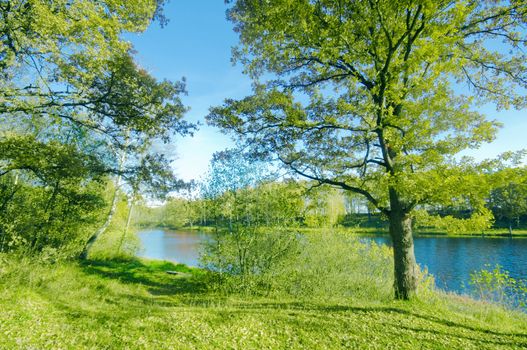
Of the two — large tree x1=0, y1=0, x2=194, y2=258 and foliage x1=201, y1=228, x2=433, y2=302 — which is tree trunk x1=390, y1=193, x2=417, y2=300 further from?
large tree x1=0, y1=0, x2=194, y2=258

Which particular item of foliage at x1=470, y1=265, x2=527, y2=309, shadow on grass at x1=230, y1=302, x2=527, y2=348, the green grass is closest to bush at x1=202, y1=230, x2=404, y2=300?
the green grass

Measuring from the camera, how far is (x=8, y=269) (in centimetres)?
772

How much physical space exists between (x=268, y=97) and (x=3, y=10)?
6915 mm

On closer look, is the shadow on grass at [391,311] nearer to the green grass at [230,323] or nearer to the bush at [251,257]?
the green grass at [230,323]

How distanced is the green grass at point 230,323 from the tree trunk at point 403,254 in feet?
1.70

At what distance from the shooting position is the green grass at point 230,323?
5224 mm

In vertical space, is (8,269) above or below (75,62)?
below

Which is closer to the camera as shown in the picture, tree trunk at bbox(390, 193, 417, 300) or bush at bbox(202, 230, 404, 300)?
tree trunk at bbox(390, 193, 417, 300)

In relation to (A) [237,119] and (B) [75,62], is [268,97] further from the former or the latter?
(B) [75,62]

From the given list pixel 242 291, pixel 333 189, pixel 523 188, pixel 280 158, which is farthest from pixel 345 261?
pixel 523 188

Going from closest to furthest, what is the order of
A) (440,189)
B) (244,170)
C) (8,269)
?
(440,189) < (8,269) < (244,170)

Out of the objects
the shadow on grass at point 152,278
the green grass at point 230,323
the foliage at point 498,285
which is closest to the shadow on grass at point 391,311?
the green grass at point 230,323

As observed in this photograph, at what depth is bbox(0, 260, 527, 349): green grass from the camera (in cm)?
522

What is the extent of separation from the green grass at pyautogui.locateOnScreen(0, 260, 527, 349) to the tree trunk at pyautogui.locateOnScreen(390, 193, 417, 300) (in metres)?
0.52
